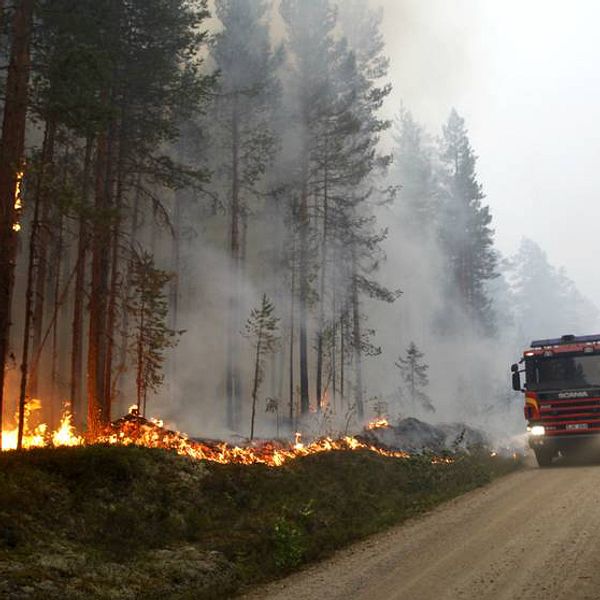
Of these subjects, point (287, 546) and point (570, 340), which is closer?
point (287, 546)

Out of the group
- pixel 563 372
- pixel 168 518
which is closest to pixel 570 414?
pixel 563 372

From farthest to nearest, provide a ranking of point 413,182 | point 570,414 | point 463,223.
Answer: point 463,223, point 413,182, point 570,414

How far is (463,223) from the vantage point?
4872cm

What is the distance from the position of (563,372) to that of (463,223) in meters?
32.7

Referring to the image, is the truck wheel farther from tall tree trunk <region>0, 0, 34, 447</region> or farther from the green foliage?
tall tree trunk <region>0, 0, 34, 447</region>

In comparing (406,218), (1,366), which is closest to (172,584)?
(1,366)

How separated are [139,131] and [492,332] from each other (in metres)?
41.2

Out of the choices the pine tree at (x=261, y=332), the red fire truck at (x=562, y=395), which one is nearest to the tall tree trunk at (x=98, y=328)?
the pine tree at (x=261, y=332)

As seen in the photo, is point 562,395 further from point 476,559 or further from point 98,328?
point 98,328

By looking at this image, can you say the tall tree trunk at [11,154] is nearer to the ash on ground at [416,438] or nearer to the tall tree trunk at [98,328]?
the tall tree trunk at [98,328]

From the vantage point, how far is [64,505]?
868 cm

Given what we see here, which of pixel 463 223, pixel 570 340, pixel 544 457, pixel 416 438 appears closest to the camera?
pixel 544 457

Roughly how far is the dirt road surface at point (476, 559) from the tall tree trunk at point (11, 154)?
→ 6.54 m

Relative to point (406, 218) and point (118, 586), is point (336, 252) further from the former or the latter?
point (118, 586)
